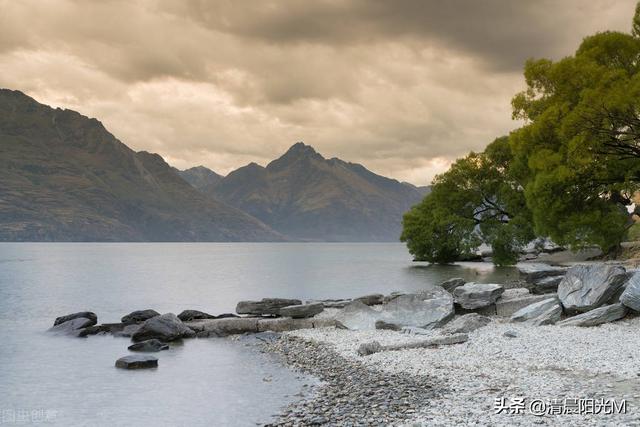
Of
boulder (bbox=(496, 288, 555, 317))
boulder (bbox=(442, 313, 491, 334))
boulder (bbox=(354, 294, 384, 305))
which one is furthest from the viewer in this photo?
boulder (bbox=(354, 294, 384, 305))

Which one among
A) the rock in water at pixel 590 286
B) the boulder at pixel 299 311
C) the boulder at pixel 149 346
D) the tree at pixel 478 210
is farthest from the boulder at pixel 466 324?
the tree at pixel 478 210

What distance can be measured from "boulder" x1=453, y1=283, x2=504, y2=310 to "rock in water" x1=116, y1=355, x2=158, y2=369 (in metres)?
16.0

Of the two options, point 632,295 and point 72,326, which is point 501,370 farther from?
point 72,326

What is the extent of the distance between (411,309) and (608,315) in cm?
911

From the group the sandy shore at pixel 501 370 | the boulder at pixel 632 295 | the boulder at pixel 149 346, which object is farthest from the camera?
the boulder at pixel 149 346

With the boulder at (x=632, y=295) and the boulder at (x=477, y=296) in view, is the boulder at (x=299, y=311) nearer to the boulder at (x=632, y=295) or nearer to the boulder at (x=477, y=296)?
the boulder at (x=477, y=296)

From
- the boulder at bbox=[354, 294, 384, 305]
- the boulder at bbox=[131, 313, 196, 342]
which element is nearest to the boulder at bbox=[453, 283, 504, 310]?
the boulder at bbox=[354, 294, 384, 305]

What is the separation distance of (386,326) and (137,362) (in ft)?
38.7

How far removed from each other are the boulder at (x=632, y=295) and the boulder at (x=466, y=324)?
5.94m

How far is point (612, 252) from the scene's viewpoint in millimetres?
56938

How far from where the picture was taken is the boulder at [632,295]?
75.6 feet

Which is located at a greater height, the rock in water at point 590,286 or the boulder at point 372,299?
the rock in water at point 590,286

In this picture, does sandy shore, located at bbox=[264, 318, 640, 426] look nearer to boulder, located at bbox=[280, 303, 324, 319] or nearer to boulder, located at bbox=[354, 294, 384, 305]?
boulder, located at bbox=[280, 303, 324, 319]

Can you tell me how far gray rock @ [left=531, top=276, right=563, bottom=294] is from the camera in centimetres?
2994
